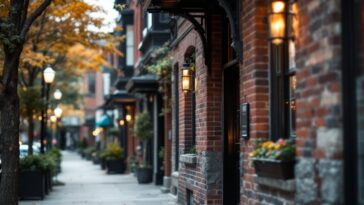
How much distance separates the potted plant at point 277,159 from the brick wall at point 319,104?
0.21 m

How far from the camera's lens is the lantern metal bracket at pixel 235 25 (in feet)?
27.6

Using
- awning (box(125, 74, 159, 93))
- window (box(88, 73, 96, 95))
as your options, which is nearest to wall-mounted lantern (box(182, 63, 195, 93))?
A: awning (box(125, 74, 159, 93))

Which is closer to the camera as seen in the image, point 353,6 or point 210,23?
point 353,6

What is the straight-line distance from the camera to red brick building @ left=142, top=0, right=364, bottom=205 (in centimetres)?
523

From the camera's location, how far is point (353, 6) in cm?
521

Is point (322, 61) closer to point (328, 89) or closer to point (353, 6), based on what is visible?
point (328, 89)

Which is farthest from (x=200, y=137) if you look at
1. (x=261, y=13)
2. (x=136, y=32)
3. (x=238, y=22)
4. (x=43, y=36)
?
(x=136, y=32)

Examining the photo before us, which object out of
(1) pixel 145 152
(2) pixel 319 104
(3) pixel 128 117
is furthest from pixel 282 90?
(3) pixel 128 117

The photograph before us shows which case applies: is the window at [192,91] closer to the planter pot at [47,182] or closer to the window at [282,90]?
the window at [282,90]

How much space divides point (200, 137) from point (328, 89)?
19.2 ft

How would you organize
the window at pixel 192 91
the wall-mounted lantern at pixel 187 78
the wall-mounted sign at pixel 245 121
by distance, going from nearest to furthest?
the wall-mounted sign at pixel 245 121 → the wall-mounted lantern at pixel 187 78 → the window at pixel 192 91

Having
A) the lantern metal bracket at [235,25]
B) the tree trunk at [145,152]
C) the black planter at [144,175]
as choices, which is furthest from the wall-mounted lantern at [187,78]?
the tree trunk at [145,152]

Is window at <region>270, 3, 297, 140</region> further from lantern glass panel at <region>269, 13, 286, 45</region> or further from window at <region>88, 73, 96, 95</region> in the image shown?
window at <region>88, 73, 96, 95</region>

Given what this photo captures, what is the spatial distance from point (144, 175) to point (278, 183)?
16478mm
